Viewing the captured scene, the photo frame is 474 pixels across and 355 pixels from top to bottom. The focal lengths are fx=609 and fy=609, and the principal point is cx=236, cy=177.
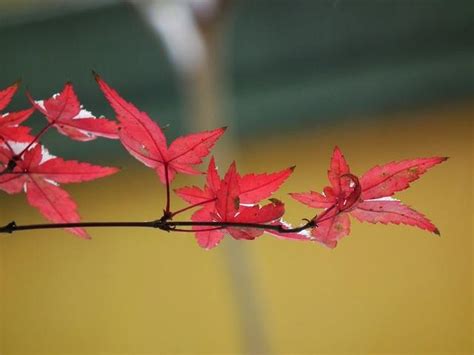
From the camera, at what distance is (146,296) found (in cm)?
130

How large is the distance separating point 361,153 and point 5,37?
29.9 inches

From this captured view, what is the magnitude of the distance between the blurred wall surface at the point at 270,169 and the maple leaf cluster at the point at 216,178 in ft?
2.24

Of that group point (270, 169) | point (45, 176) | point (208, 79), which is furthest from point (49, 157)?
point (270, 169)

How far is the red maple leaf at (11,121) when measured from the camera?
A: 33 cm

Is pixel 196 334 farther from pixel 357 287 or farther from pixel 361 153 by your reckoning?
pixel 361 153

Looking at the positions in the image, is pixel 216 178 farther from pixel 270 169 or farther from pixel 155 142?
pixel 270 169

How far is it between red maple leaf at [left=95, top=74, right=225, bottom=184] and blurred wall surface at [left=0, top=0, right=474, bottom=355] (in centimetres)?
69

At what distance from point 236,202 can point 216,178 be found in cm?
2

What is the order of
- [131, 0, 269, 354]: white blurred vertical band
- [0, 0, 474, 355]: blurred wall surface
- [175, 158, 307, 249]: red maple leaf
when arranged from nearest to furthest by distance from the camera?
[175, 158, 307, 249]: red maple leaf, [131, 0, 269, 354]: white blurred vertical band, [0, 0, 474, 355]: blurred wall surface

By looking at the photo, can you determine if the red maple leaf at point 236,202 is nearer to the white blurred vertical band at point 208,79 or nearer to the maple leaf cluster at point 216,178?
the maple leaf cluster at point 216,178

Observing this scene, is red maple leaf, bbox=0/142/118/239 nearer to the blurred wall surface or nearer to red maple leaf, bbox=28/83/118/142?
red maple leaf, bbox=28/83/118/142

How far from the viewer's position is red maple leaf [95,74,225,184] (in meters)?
0.31

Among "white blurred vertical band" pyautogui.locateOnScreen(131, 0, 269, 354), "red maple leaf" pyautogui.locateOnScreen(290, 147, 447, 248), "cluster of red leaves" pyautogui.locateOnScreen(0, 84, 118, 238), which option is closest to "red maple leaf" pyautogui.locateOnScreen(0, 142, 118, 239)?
"cluster of red leaves" pyautogui.locateOnScreen(0, 84, 118, 238)

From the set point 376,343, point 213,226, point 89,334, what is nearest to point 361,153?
point 376,343
